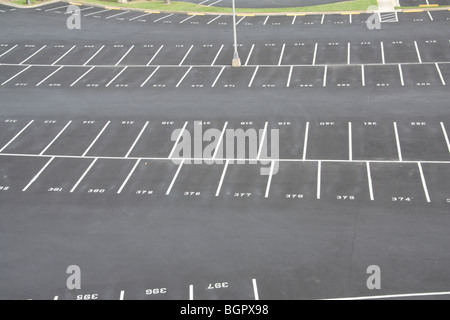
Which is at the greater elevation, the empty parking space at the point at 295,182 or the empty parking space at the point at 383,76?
the empty parking space at the point at 383,76

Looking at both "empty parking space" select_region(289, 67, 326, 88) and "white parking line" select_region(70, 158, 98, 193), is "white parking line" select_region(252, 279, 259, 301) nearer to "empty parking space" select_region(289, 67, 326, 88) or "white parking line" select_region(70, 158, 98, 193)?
"white parking line" select_region(70, 158, 98, 193)

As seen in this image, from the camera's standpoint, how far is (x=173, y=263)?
21.6 metres

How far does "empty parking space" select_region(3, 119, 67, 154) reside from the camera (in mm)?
30750

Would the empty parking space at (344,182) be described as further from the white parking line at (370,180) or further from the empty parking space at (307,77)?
the empty parking space at (307,77)

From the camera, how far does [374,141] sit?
29.6 meters

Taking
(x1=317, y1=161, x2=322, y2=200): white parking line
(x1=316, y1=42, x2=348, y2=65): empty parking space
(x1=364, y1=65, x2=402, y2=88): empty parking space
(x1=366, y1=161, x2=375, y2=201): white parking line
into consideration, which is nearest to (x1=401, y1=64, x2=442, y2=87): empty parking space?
(x1=364, y1=65, x2=402, y2=88): empty parking space

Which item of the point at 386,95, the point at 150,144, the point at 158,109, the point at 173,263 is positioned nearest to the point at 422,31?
the point at 386,95

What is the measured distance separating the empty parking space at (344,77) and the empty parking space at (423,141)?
6076 millimetres

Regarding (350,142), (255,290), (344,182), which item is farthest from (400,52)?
(255,290)

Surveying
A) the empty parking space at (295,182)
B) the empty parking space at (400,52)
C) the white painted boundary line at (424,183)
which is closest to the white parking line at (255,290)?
the empty parking space at (295,182)

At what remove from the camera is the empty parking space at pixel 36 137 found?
1211 inches

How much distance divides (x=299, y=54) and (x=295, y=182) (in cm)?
1644

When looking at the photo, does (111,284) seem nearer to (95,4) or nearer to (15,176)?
(15,176)

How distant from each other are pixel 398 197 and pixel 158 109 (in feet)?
46.2
